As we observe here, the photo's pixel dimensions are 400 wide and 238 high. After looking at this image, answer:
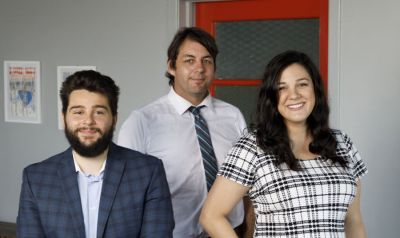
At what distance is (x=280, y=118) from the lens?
216cm

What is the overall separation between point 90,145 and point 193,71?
0.65m

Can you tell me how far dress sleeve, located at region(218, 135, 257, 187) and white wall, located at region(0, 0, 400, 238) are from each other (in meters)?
1.50

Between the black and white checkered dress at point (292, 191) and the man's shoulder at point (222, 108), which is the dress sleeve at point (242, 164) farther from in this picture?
the man's shoulder at point (222, 108)

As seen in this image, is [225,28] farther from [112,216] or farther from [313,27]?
[112,216]

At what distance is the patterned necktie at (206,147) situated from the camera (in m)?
2.54

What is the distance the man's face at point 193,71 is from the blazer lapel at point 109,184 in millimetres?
526

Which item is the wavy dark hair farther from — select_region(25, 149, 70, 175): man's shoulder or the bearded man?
select_region(25, 149, 70, 175): man's shoulder

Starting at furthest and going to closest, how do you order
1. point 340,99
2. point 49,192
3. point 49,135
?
point 49,135, point 340,99, point 49,192

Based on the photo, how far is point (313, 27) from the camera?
3.67 m

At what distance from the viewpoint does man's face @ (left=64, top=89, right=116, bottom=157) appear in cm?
203

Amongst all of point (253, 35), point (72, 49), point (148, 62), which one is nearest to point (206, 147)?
point (253, 35)

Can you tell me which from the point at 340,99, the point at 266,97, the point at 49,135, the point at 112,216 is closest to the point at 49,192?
the point at 112,216

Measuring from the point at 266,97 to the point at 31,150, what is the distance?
9.32 ft

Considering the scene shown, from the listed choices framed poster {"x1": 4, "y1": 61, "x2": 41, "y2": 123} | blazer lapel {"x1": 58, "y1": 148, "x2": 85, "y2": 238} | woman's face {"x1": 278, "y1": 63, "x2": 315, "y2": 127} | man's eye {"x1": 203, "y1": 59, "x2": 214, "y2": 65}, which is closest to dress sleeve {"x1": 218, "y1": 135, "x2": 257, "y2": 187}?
woman's face {"x1": 278, "y1": 63, "x2": 315, "y2": 127}
